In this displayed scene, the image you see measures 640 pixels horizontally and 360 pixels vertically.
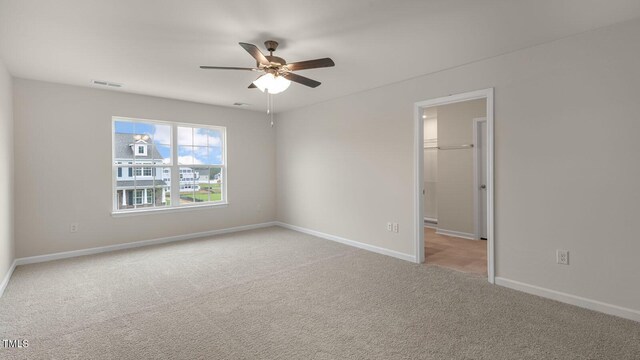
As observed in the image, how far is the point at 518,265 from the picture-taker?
3.19 meters

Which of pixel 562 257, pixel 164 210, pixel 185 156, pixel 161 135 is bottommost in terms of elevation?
pixel 562 257

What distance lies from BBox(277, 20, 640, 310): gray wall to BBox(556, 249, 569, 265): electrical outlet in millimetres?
38

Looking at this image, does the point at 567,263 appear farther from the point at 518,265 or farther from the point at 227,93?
the point at 227,93

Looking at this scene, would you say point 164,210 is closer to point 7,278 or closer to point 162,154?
point 162,154

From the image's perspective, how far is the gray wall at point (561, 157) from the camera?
8.46ft

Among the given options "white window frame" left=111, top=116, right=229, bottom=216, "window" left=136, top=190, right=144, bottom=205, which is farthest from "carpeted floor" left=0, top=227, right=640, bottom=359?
"window" left=136, top=190, right=144, bottom=205

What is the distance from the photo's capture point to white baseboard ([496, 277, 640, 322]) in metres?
2.57

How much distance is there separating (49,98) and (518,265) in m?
6.21

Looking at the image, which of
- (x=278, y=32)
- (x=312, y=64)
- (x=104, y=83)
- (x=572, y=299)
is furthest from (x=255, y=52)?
(x=572, y=299)

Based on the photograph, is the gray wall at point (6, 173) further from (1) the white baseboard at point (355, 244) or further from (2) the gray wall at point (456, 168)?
(2) the gray wall at point (456, 168)

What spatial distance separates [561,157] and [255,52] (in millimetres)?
2960

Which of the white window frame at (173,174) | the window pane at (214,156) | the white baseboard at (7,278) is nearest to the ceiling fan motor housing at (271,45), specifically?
the white window frame at (173,174)

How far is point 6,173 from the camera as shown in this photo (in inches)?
139

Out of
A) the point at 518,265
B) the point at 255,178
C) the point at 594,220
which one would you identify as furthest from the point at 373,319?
the point at 255,178
